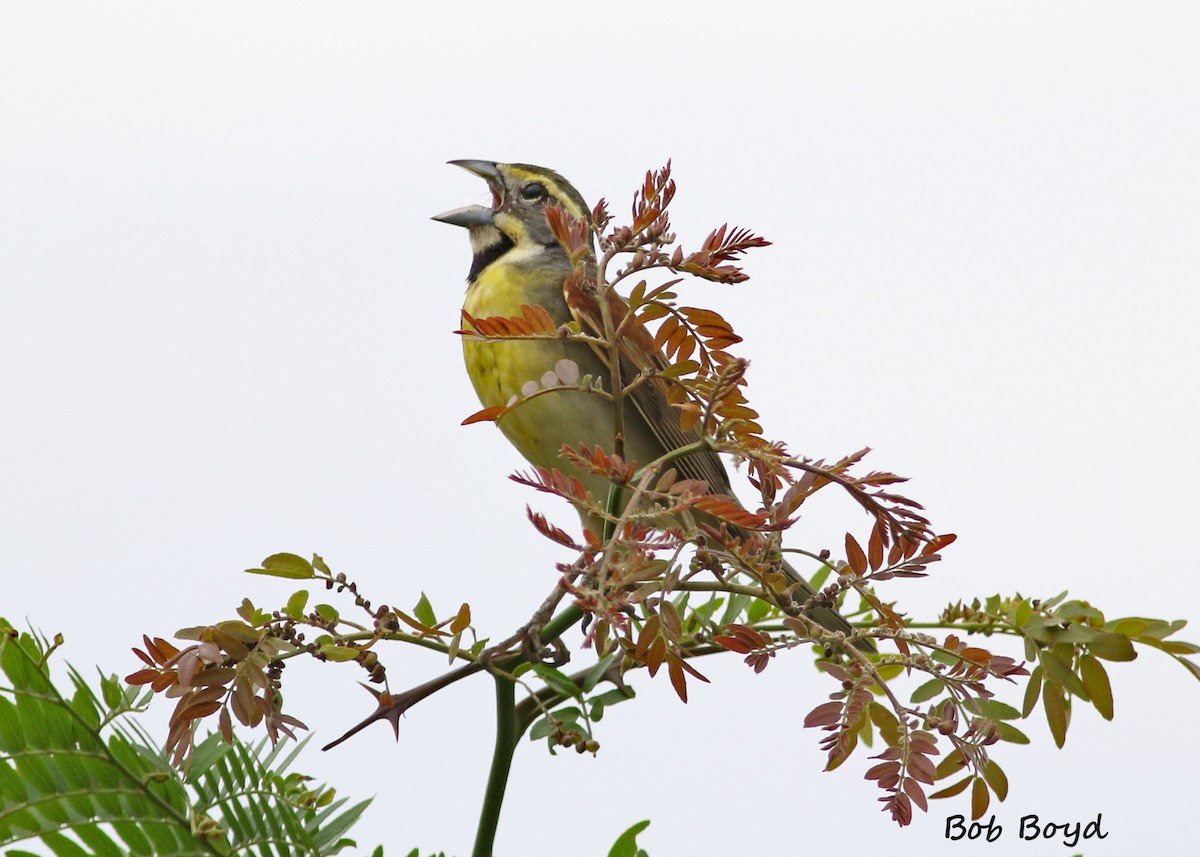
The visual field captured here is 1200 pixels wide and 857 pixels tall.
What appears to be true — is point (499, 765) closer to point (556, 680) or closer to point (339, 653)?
point (556, 680)

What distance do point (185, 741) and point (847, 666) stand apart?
87 centimetres

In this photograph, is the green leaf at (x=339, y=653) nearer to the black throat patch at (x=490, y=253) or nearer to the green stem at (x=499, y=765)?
the green stem at (x=499, y=765)

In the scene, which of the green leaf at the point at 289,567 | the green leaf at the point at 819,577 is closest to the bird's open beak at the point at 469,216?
the green leaf at the point at 819,577

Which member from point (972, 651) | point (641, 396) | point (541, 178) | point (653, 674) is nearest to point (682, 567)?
point (653, 674)

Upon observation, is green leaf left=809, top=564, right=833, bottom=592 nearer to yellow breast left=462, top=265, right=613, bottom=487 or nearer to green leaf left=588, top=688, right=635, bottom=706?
yellow breast left=462, top=265, right=613, bottom=487

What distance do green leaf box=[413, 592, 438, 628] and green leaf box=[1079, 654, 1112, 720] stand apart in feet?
3.01

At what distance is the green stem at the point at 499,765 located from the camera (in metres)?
1.68

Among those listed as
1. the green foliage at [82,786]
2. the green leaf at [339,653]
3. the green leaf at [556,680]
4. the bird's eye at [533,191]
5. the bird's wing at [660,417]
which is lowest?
the green foliage at [82,786]

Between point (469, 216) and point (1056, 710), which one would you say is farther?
point (469, 216)

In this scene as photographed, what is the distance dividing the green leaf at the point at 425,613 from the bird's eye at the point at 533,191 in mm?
3095

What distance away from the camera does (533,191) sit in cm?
479

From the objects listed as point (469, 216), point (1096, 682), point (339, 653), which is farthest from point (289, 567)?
point (469, 216)

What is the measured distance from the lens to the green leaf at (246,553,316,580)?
1834 mm

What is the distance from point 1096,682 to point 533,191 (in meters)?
3.29
